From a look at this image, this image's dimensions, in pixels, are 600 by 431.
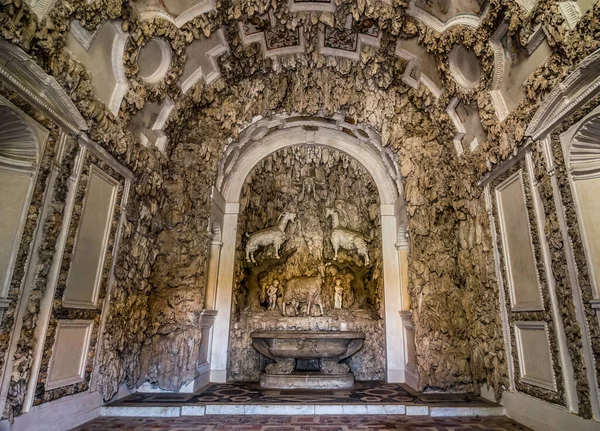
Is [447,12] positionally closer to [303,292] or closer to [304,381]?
[303,292]

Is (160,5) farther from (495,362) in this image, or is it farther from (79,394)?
(495,362)

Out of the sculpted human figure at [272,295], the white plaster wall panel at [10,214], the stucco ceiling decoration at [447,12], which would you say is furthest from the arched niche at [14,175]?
the stucco ceiling decoration at [447,12]

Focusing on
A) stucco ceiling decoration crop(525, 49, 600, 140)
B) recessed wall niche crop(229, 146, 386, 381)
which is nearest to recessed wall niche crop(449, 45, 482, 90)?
stucco ceiling decoration crop(525, 49, 600, 140)

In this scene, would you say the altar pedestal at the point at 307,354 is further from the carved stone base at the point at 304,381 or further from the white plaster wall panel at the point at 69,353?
the white plaster wall panel at the point at 69,353

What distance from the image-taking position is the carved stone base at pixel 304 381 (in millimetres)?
6676

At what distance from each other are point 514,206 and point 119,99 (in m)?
6.16

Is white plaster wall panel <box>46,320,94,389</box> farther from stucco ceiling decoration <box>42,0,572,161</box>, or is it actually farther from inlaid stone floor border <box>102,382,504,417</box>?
stucco ceiling decoration <box>42,0,572,161</box>

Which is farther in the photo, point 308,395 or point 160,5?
point 308,395

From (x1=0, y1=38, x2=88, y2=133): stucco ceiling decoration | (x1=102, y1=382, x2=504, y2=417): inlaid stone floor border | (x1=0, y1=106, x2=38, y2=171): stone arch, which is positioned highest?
(x1=0, y1=38, x2=88, y2=133): stucco ceiling decoration

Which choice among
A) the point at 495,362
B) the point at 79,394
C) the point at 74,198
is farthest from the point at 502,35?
the point at 79,394

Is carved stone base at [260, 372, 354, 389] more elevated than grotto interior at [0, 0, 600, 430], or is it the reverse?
grotto interior at [0, 0, 600, 430]

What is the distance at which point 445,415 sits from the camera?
517 cm

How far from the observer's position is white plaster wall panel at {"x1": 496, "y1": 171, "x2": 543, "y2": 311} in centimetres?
484

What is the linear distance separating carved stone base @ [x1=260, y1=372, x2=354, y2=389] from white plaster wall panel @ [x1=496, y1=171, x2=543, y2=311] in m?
3.44
